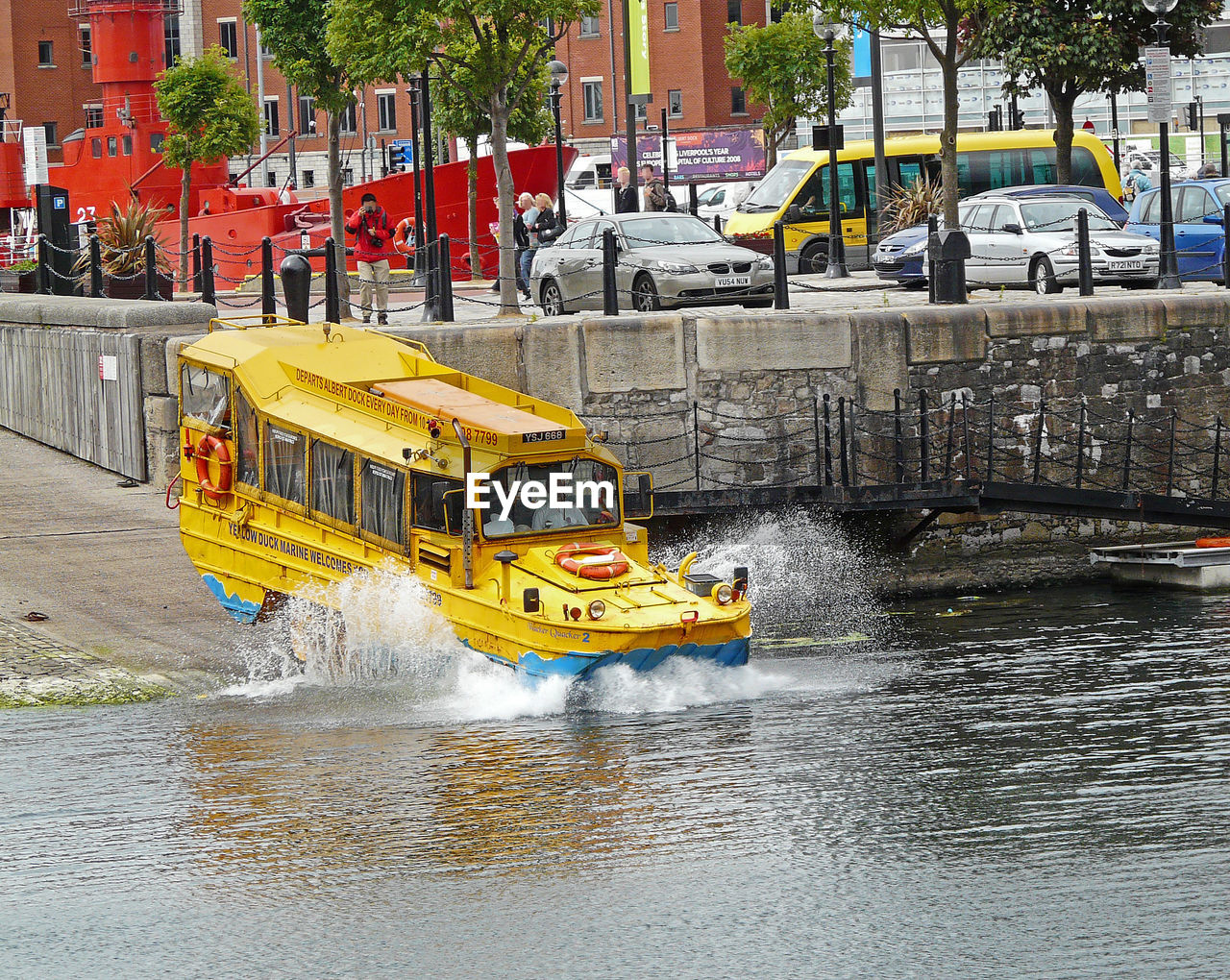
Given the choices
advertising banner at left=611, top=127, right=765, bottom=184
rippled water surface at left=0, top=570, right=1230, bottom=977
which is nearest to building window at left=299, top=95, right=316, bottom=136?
advertising banner at left=611, top=127, right=765, bottom=184

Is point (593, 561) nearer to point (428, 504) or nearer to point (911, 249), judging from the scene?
point (428, 504)

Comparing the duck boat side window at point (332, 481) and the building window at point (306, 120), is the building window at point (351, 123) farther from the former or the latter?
the duck boat side window at point (332, 481)

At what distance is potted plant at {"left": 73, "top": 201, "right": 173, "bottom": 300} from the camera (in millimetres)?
25266

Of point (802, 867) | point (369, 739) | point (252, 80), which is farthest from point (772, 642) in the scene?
point (252, 80)

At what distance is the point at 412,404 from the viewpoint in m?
13.5

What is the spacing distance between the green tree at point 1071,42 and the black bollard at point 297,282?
53.5 ft

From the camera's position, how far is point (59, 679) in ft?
42.7

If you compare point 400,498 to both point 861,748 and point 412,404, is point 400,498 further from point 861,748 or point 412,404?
point 861,748

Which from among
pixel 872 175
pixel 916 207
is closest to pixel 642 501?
pixel 916 207

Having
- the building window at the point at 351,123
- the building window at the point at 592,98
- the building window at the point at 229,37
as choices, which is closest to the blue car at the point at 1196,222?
the building window at the point at 592,98

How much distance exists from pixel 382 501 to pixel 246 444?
1.78 metres

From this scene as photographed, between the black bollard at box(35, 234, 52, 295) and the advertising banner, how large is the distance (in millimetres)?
28802

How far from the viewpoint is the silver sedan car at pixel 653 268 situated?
20625mm

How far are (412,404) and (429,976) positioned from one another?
6380 millimetres
